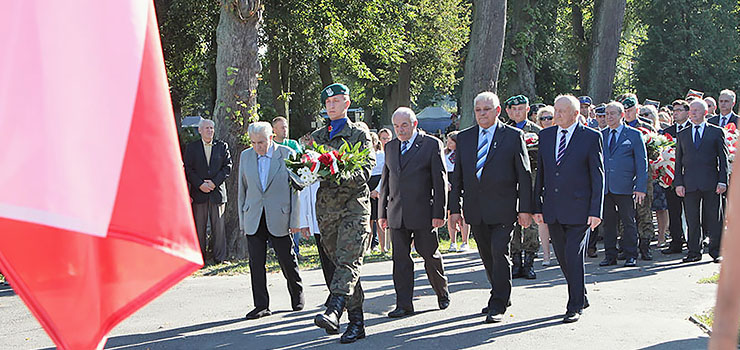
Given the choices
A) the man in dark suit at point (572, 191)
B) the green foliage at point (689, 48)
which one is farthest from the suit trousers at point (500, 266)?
the green foliage at point (689, 48)

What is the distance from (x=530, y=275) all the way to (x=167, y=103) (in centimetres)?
866

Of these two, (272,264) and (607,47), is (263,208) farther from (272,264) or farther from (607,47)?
(607,47)

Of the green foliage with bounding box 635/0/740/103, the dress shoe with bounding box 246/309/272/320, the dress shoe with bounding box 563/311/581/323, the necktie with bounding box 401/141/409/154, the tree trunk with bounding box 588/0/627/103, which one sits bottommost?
the dress shoe with bounding box 563/311/581/323

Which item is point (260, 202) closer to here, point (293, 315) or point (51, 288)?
point (293, 315)

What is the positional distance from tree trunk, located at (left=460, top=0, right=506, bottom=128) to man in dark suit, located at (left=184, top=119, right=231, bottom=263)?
19.8ft

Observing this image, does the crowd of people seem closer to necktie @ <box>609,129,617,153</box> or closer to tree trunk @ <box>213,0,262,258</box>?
necktie @ <box>609,129,617,153</box>

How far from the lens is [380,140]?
14.4m

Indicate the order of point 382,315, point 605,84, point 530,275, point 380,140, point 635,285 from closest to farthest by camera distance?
point 382,315
point 635,285
point 530,275
point 380,140
point 605,84

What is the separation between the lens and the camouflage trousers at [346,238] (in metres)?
7.37

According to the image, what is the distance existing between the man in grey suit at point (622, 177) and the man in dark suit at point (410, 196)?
4.14 metres

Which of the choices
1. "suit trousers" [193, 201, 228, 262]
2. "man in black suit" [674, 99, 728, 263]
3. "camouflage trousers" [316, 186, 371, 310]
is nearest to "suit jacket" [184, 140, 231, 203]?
"suit trousers" [193, 201, 228, 262]

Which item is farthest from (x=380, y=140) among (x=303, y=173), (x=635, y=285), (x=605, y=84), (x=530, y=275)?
(x=605, y=84)

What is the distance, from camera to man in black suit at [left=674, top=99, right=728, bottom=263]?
11.4 meters

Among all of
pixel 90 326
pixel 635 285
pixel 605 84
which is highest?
pixel 605 84
